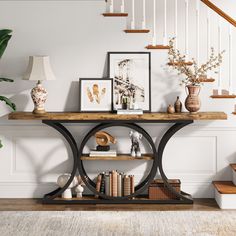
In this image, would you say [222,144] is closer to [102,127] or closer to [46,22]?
[102,127]

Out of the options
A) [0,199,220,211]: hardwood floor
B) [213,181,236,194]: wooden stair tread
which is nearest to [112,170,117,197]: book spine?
[0,199,220,211]: hardwood floor

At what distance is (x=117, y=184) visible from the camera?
5.74 meters

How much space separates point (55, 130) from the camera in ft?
19.6

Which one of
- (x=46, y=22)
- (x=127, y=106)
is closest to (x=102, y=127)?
(x=127, y=106)

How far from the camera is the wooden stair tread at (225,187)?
5537 mm

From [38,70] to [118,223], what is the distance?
1.67 meters

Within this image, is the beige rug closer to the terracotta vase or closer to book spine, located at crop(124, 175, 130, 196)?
book spine, located at crop(124, 175, 130, 196)

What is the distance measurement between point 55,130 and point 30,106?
1.17ft

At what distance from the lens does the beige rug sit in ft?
15.9

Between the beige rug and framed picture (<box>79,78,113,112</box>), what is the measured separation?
1056 mm

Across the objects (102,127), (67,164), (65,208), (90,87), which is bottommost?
(65,208)

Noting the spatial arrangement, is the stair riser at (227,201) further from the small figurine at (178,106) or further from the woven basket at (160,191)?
the small figurine at (178,106)

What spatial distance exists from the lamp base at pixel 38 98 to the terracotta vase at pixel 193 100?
Result: 141cm

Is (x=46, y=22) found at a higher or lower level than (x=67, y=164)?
higher
